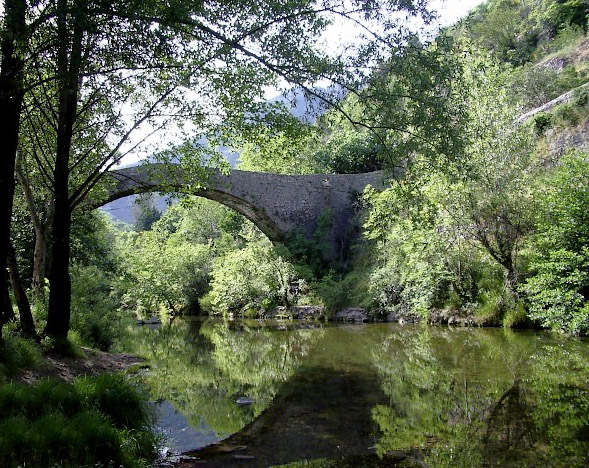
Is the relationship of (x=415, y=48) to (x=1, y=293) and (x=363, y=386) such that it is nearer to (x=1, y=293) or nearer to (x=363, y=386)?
(x=363, y=386)

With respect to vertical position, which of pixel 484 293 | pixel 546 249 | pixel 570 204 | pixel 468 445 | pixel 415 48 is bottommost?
pixel 468 445

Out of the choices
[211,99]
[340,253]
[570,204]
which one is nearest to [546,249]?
[570,204]

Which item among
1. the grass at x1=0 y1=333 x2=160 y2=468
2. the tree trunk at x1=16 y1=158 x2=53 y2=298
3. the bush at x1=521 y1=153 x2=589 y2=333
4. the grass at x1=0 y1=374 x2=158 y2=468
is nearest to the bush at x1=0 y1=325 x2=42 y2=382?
the grass at x1=0 y1=333 x2=160 y2=468

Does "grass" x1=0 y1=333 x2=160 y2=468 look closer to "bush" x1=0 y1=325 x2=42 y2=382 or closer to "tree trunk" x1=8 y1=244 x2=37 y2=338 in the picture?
"bush" x1=0 y1=325 x2=42 y2=382

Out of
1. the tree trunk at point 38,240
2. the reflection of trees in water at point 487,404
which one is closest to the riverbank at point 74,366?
the tree trunk at point 38,240

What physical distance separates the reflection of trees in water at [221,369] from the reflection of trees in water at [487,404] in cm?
144

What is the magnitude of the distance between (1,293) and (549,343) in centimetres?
834

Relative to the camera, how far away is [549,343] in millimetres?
8805

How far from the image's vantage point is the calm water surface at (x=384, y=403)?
3848mm

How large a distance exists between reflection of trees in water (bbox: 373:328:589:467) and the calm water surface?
1 centimetres

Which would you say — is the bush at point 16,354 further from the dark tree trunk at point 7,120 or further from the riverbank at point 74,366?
the dark tree trunk at point 7,120

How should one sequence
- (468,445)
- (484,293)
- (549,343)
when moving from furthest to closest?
(484,293) → (549,343) → (468,445)

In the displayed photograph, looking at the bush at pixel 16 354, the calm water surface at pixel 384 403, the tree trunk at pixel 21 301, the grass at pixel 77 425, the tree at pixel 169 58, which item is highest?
the tree at pixel 169 58

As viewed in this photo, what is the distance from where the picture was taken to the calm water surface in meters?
3.85
